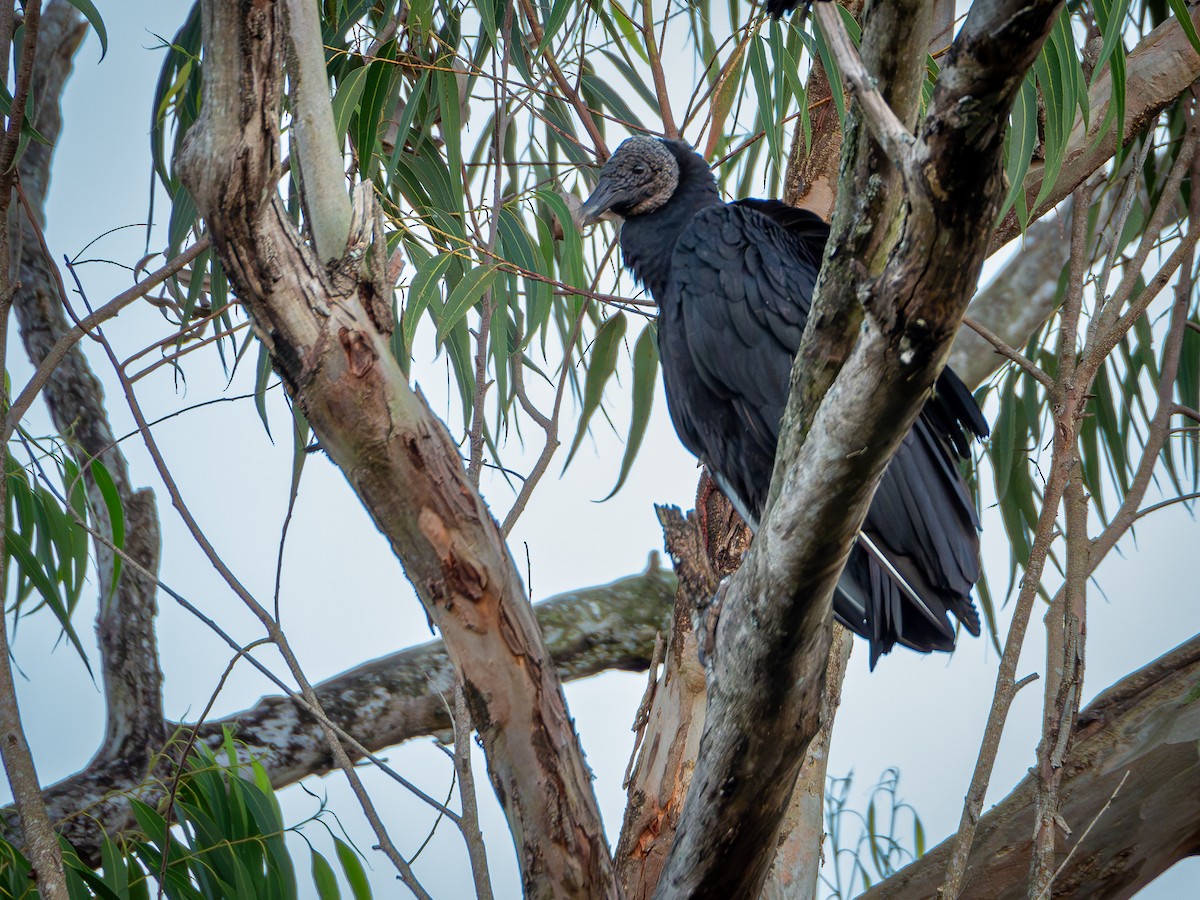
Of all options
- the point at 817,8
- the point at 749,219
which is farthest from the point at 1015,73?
the point at 749,219

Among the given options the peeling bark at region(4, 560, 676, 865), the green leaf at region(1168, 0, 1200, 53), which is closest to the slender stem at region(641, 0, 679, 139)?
the green leaf at region(1168, 0, 1200, 53)

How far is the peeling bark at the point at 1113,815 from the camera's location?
1757 millimetres

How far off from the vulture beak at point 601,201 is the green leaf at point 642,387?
17.4 inches

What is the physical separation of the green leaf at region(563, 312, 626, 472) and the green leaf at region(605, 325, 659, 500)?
11 centimetres

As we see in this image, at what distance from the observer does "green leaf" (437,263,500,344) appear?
1.63 m

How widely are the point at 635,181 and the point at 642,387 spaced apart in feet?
1.97

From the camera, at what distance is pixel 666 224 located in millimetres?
1983

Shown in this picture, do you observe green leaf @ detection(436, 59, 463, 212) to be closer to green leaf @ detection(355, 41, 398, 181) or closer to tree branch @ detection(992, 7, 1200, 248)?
green leaf @ detection(355, 41, 398, 181)

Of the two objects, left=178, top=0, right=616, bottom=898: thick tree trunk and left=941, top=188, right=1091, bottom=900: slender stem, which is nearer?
left=178, top=0, right=616, bottom=898: thick tree trunk

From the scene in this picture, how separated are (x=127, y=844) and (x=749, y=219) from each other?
A: 4.66ft

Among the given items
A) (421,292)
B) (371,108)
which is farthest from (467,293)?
(371,108)

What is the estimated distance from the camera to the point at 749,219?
1.82 meters

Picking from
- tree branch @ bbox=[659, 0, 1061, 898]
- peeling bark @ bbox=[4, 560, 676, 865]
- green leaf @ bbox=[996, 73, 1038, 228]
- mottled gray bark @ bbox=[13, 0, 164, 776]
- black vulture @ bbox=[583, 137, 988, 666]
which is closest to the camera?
tree branch @ bbox=[659, 0, 1061, 898]

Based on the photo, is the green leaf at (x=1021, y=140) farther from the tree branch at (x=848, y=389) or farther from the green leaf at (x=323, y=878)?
the green leaf at (x=323, y=878)
